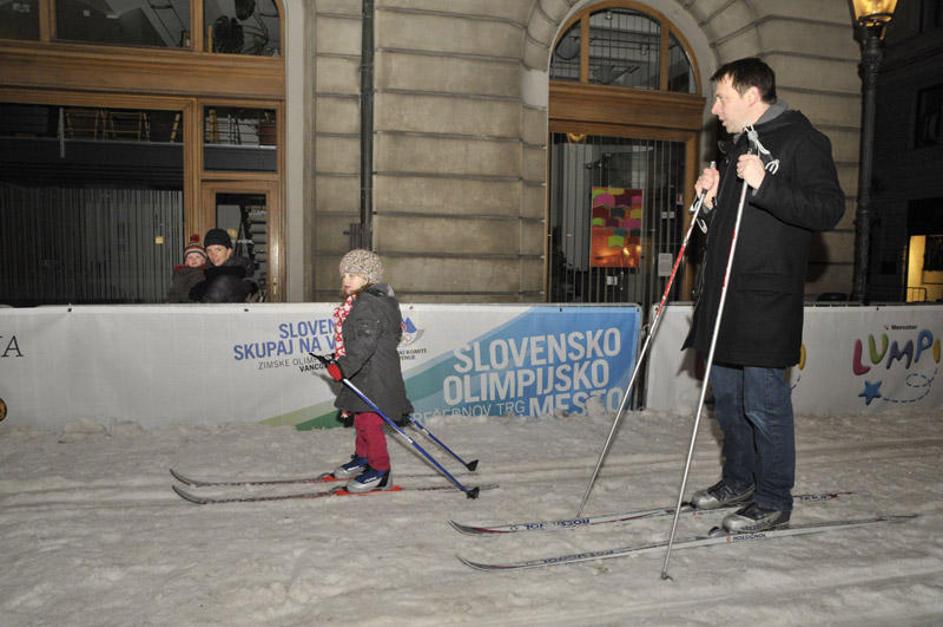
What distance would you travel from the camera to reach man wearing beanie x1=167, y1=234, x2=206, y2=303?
658cm

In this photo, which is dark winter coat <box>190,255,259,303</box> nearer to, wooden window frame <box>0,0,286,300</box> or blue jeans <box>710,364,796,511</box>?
wooden window frame <box>0,0,286,300</box>

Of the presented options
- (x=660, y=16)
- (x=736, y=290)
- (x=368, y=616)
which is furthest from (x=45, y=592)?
(x=660, y=16)

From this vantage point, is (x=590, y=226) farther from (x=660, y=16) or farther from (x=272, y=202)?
(x=272, y=202)

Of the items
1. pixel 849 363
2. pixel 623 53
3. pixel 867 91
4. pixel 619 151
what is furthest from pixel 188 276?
pixel 867 91

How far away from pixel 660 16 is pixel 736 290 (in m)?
7.94

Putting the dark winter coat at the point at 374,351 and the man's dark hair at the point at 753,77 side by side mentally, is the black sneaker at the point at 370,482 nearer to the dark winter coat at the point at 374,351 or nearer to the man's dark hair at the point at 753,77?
the dark winter coat at the point at 374,351

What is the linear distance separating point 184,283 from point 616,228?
20.5ft

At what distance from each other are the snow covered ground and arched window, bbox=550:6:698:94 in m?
6.47

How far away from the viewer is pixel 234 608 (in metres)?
2.83

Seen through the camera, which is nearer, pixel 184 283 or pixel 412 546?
pixel 412 546

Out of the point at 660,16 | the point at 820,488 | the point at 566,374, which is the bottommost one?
the point at 820,488

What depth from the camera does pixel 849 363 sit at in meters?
6.98

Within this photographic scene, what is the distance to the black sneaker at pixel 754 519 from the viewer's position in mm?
3586

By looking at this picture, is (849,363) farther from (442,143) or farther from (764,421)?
(442,143)
